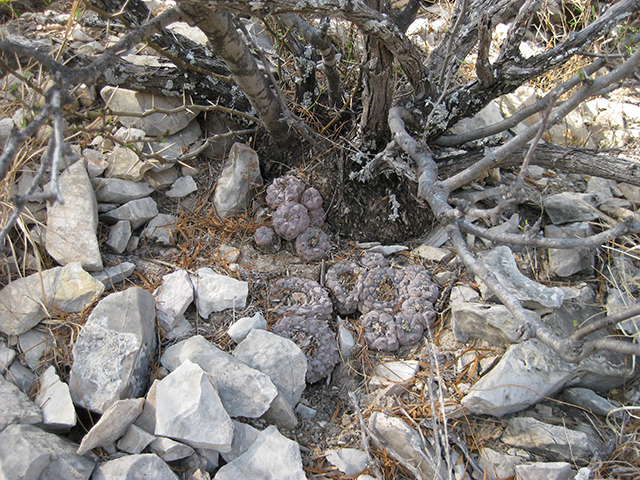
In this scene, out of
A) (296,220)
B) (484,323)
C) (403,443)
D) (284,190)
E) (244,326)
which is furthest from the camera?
(284,190)

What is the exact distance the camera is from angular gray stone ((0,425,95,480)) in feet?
5.48

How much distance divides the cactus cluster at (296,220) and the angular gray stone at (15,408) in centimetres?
147

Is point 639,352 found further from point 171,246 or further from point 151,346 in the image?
point 171,246

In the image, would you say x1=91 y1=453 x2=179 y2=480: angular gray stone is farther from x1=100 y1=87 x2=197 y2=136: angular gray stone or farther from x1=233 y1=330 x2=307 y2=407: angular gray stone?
x1=100 y1=87 x2=197 y2=136: angular gray stone

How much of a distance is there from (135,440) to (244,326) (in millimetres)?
754

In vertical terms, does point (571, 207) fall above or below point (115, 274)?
below

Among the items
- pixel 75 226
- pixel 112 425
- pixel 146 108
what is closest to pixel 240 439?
pixel 112 425

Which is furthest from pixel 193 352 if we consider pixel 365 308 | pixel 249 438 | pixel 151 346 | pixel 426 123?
pixel 426 123

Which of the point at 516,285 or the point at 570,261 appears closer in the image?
the point at 516,285

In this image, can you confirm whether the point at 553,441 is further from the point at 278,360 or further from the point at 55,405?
the point at 55,405

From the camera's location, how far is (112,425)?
181cm

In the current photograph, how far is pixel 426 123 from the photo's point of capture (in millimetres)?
2678

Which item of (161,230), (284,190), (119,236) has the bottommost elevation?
(284,190)

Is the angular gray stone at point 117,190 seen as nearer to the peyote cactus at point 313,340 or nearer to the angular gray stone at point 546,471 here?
the peyote cactus at point 313,340
